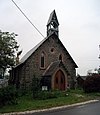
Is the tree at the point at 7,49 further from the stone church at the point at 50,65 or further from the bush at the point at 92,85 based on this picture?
the bush at the point at 92,85

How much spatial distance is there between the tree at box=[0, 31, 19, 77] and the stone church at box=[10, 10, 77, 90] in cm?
255

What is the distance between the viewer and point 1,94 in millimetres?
19797

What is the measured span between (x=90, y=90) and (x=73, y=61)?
7487 millimetres

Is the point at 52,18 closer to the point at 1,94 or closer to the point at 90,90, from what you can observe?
the point at 90,90

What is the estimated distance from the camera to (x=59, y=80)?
34188 millimetres

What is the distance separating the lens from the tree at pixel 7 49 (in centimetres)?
2983

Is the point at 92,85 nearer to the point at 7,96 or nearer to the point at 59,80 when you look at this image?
the point at 59,80

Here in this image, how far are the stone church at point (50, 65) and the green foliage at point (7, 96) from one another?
11984 millimetres

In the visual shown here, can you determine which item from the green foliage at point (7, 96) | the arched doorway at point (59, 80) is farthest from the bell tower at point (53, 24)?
the green foliage at point (7, 96)

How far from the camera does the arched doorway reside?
111 ft

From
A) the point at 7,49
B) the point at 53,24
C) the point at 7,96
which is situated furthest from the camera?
the point at 53,24

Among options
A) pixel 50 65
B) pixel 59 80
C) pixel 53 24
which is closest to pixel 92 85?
pixel 59 80

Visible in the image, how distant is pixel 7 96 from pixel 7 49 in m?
10.8

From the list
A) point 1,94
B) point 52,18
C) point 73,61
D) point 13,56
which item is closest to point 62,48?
point 73,61
